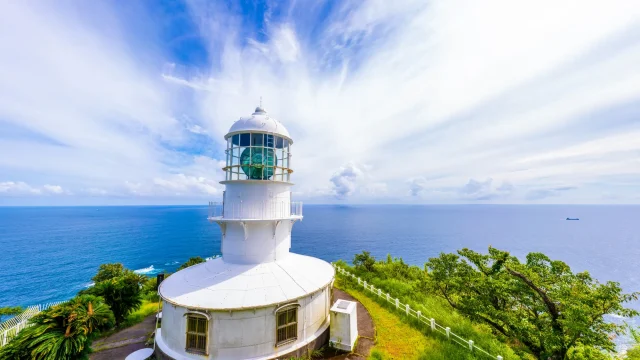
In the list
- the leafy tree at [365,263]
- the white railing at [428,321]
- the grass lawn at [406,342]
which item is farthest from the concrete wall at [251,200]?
the leafy tree at [365,263]

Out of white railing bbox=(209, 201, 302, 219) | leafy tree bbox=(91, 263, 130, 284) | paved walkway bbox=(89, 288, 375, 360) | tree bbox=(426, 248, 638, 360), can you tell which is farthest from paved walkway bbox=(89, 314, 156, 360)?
tree bbox=(426, 248, 638, 360)

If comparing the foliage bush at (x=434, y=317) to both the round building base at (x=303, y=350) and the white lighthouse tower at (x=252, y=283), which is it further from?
the white lighthouse tower at (x=252, y=283)

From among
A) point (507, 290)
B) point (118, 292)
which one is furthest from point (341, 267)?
point (118, 292)

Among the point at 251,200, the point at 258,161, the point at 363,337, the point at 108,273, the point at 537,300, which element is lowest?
the point at 363,337

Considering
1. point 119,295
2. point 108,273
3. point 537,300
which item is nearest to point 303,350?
point 119,295

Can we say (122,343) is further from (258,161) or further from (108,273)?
(108,273)

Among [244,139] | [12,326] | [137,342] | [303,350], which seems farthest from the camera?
[12,326]

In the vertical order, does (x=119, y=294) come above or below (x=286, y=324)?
above
